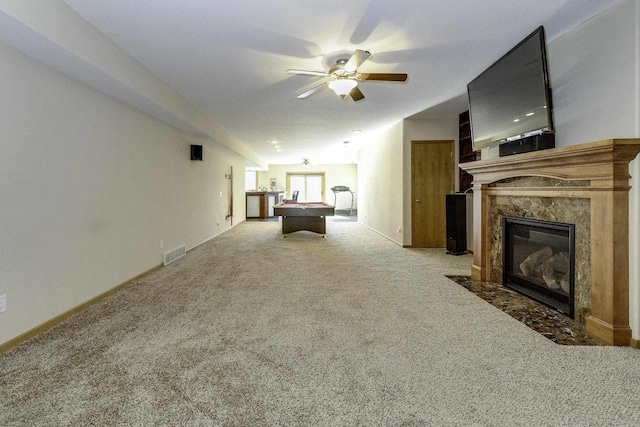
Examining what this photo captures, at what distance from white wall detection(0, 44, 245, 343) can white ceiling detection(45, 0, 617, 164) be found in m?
0.66

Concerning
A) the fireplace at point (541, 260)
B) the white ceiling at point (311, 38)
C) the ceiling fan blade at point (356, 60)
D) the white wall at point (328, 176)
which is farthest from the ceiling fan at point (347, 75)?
the white wall at point (328, 176)

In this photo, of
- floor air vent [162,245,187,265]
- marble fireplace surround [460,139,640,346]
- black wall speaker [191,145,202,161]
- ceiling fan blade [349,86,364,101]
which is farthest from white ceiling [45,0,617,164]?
floor air vent [162,245,187,265]

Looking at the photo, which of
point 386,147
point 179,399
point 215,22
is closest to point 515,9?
point 215,22

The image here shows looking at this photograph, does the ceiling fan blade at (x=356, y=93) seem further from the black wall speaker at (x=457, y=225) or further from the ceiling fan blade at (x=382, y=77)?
the black wall speaker at (x=457, y=225)

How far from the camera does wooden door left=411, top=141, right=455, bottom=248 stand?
18.7ft

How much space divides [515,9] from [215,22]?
2312 mm

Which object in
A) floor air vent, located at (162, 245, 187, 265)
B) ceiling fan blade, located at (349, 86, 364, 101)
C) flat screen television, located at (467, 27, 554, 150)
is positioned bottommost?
floor air vent, located at (162, 245, 187, 265)

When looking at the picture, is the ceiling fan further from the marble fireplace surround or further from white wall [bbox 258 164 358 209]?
white wall [bbox 258 164 358 209]

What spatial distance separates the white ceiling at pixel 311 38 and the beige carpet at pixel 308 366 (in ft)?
7.84

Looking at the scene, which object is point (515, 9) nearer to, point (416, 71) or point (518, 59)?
point (518, 59)

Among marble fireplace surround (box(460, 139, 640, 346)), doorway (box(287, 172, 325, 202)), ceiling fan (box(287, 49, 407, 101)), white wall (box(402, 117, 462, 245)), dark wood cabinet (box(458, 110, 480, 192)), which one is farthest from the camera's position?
doorway (box(287, 172, 325, 202))

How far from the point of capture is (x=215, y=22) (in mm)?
2414

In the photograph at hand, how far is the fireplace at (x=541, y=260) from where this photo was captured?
2.62m

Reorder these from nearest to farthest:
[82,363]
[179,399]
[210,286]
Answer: [179,399]
[82,363]
[210,286]
